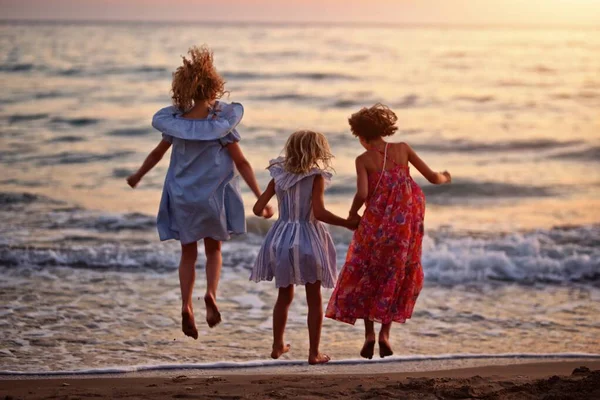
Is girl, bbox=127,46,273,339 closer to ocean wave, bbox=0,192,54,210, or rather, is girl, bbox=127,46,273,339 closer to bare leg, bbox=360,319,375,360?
bare leg, bbox=360,319,375,360

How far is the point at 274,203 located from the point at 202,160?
291 inches

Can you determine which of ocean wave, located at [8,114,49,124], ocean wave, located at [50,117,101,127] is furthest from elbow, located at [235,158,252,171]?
ocean wave, located at [8,114,49,124]

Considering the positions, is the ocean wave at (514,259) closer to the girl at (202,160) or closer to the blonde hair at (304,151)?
the girl at (202,160)

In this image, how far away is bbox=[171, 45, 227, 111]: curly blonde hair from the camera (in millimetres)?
5090

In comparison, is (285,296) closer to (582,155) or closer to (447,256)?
(447,256)

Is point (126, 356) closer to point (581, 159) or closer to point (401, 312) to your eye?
point (401, 312)

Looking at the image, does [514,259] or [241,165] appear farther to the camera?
[514,259]

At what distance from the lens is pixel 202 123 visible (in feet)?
16.8

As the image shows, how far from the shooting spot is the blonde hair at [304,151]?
15.7ft

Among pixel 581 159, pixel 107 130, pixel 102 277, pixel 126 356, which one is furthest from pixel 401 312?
pixel 107 130

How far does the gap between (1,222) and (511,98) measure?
16.2 meters

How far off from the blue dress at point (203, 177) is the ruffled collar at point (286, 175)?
38cm

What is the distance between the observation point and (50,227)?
35.0 feet

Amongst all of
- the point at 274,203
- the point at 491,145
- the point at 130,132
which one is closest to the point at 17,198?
the point at 274,203
